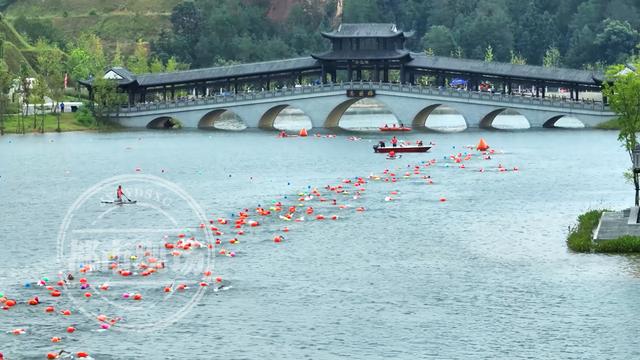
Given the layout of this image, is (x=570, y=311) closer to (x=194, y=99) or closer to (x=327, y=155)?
(x=327, y=155)

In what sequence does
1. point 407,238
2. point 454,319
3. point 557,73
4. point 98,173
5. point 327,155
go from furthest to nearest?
point 557,73, point 327,155, point 98,173, point 407,238, point 454,319

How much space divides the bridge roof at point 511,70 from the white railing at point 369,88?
9.77 ft

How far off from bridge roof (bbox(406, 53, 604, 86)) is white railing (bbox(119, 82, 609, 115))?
2.98m

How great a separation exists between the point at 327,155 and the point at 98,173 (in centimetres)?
2767

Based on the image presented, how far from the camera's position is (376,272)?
2756 inches

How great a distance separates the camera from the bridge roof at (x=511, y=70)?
172m

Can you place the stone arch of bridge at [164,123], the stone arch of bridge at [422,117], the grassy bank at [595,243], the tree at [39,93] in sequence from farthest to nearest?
1. the stone arch of bridge at [164,123]
2. the stone arch of bridge at [422,117]
3. the tree at [39,93]
4. the grassy bank at [595,243]

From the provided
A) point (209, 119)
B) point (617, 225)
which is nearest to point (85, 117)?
point (209, 119)

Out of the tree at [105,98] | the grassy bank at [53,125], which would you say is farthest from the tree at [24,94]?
the tree at [105,98]

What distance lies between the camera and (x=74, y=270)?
230 feet

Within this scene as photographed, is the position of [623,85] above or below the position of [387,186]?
above

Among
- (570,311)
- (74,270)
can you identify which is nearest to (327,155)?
(74,270)

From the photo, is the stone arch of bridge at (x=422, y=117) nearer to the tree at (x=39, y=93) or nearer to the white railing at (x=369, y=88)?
the white railing at (x=369, y=88)

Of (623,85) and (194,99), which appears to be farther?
(194,99)
